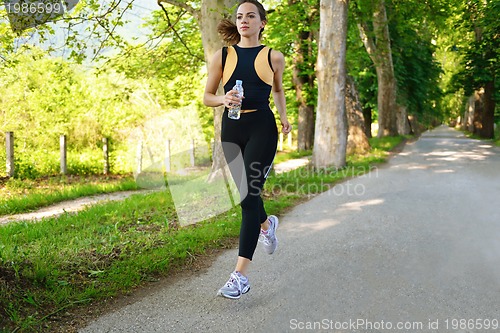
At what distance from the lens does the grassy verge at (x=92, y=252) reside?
3656 mm

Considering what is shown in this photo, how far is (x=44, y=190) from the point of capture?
13461 millimetres

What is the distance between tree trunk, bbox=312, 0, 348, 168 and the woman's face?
921cm

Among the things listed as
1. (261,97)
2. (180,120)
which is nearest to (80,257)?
(261,97)

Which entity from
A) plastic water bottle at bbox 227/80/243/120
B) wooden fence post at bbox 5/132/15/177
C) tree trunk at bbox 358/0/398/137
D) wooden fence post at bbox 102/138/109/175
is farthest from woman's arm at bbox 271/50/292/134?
wooden fence post at bbox 102/138/109/175

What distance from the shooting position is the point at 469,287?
4082 millimetres

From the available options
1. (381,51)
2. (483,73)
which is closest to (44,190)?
(381,51)

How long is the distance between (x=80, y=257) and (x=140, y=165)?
17.0 m

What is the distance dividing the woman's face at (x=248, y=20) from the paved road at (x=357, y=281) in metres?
2.05

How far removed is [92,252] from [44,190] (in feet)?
30.3

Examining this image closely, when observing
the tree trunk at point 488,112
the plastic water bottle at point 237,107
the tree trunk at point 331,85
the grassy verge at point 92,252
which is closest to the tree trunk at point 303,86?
the tree trunk at point 331,85

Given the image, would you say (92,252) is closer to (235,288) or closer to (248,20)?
(235,288)

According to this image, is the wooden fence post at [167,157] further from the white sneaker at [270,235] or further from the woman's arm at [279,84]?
the woman's arm at [279,84]

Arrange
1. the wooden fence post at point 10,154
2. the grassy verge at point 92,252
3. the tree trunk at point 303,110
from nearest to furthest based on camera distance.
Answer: the grassy verge at point 92,252 → the wooden fence post at point 10,154 → the tree trunk at point 303,110

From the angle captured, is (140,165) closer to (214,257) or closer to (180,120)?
(180,120)
